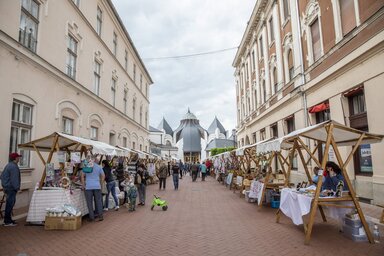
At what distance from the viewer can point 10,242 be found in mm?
5805

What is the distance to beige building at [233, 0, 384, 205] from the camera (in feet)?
30.2

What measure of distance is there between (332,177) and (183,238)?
407 centimetres

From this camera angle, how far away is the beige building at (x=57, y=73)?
9.16 m

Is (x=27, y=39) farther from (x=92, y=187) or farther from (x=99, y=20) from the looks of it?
(x=99, y=20)

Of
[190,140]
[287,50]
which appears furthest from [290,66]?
[190,140]

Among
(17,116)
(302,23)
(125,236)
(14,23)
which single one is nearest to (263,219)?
(125,236)

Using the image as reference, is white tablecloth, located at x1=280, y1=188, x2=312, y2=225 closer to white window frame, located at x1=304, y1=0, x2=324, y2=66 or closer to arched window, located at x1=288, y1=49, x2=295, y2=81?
white window frame, located at x1=304, y1=0, x2=324, y2=66

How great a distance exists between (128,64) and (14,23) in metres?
16.4

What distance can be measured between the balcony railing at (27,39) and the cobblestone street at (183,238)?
6321mm

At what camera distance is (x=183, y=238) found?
6207 millimetres

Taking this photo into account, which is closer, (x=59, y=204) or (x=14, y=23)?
(x=59, y=204)

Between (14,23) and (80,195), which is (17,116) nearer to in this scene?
(14,23)

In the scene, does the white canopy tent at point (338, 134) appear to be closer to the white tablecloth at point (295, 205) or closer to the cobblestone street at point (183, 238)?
the white tablecloth at point (295, 205)

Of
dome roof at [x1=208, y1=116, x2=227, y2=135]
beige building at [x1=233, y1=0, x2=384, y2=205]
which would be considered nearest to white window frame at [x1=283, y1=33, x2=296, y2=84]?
beige building at [x1=233, y1=0, x2=384, y2=205]
